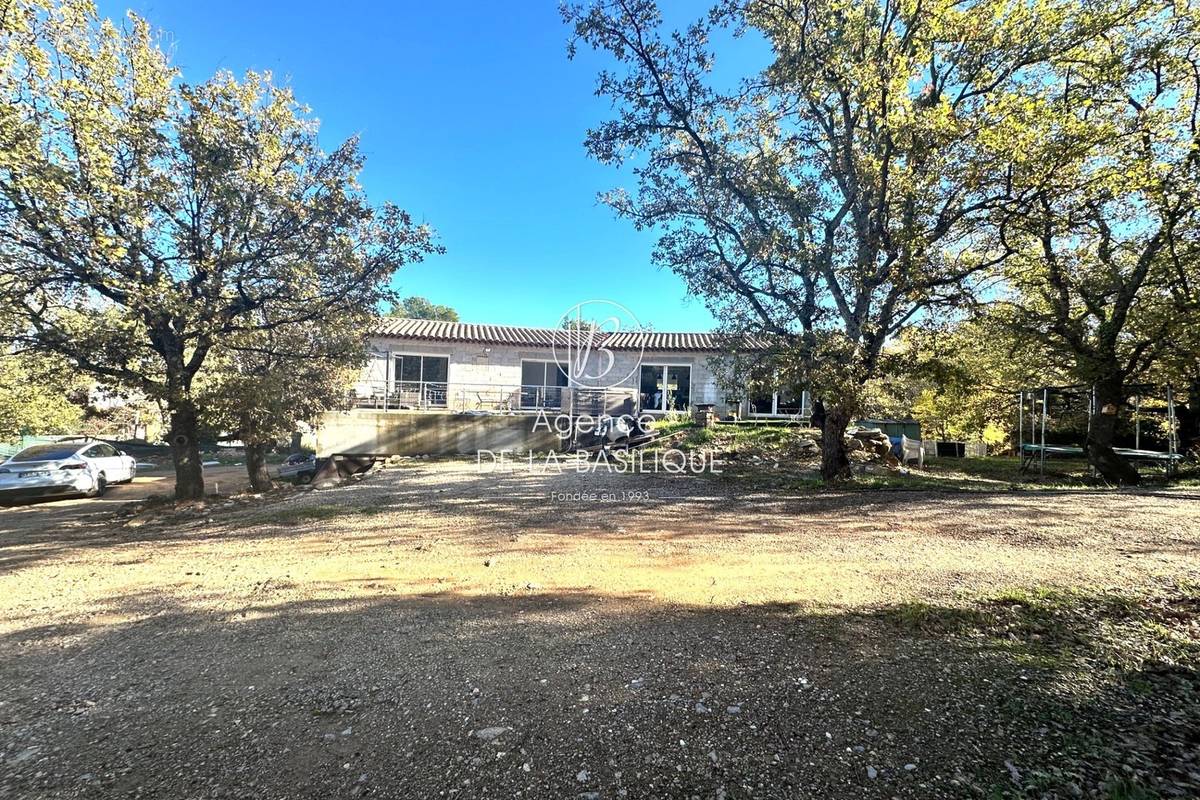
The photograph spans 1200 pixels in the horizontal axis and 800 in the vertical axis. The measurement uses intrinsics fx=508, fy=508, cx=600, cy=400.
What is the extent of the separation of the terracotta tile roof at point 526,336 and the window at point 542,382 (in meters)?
0.91

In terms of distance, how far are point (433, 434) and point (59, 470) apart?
27.7ft

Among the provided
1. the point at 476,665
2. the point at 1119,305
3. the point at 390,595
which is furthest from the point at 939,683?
the point at 1119,305

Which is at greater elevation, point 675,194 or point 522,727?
point 675,194

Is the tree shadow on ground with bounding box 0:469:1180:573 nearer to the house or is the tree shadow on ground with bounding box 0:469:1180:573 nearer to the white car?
the white car

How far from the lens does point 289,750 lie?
2262 mm

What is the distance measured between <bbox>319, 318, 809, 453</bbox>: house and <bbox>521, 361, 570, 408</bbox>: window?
41 millimetres

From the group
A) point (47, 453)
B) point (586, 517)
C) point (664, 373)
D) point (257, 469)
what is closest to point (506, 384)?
point (664, 373)

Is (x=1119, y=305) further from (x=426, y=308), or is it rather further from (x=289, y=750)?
(x=426, y=308)

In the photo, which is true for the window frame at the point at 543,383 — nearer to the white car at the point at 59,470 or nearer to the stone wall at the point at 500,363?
the stone wall at the point at 500,363

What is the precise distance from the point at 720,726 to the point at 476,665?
144 centimetres

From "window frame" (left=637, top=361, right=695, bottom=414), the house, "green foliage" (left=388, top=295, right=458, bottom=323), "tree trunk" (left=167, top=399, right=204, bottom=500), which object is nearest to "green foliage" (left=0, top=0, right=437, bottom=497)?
"tree trunk" (left=167, top=399, right=204, bottom=500)

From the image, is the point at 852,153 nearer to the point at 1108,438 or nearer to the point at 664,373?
the point at 1108,438

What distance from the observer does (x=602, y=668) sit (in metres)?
2.95

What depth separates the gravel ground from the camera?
83.2 inches
